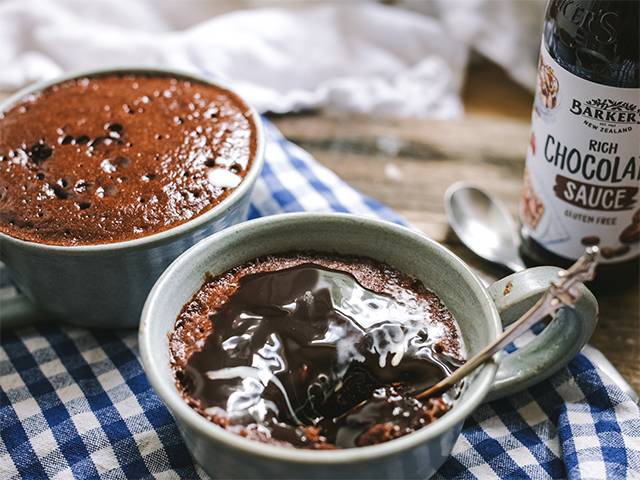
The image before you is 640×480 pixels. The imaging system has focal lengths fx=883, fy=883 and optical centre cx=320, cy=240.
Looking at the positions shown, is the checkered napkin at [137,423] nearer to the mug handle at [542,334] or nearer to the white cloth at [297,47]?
the mug handle at [542,334]

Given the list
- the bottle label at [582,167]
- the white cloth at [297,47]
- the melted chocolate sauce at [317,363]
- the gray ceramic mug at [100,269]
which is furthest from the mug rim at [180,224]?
the bottle label at [582,167]

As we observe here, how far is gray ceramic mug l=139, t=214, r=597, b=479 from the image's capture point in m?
0.89

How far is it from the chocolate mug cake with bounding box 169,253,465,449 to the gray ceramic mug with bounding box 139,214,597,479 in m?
0.03

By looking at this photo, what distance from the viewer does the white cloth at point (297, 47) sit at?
1.83 meters

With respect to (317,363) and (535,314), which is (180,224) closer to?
(317,363)

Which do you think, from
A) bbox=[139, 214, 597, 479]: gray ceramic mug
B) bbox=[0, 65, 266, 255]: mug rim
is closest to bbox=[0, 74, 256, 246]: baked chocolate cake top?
bbox=[0, 65, 266, 255]: mug rim

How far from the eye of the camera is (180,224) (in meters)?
1.21

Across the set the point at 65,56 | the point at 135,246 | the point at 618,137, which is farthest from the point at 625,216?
the point at 65,56

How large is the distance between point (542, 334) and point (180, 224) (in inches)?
19.9

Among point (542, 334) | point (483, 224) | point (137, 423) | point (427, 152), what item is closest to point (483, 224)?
point (483, 224)

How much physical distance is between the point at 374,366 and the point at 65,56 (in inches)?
46.0

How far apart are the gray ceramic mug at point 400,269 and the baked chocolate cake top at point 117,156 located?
14 centimetres

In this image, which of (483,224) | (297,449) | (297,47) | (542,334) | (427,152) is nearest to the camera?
(297,449)

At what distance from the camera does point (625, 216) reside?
1.30 metres
